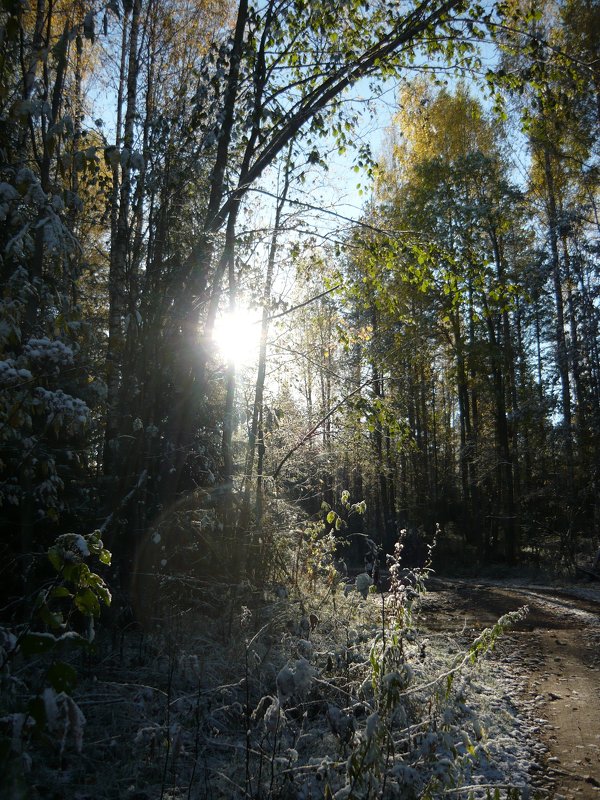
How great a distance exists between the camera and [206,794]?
2785 millimetres

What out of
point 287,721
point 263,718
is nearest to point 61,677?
point 263,718

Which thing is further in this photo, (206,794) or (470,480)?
(470,480)

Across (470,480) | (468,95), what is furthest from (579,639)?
(468,95)

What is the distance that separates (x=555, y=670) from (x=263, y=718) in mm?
3828

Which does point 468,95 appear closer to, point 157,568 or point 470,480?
point 470,480

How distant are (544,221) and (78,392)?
1732 cm

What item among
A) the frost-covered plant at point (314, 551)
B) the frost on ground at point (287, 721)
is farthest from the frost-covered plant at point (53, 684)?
the frost-covered plant at point (314, 551)

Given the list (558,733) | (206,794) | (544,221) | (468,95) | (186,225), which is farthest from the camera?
(468,95)

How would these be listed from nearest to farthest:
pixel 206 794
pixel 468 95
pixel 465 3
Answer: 1. pixel 206 794
2. pixel 465 3
3. pixel 468 95

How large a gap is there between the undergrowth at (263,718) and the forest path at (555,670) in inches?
18.0

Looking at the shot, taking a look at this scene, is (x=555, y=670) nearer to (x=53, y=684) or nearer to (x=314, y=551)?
(x=314, y=551)

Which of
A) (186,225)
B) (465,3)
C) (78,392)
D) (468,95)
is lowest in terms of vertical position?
(78,392)

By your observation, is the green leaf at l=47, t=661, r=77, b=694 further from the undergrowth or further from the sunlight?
the sunlight

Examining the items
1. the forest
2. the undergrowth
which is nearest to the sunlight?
the forest
